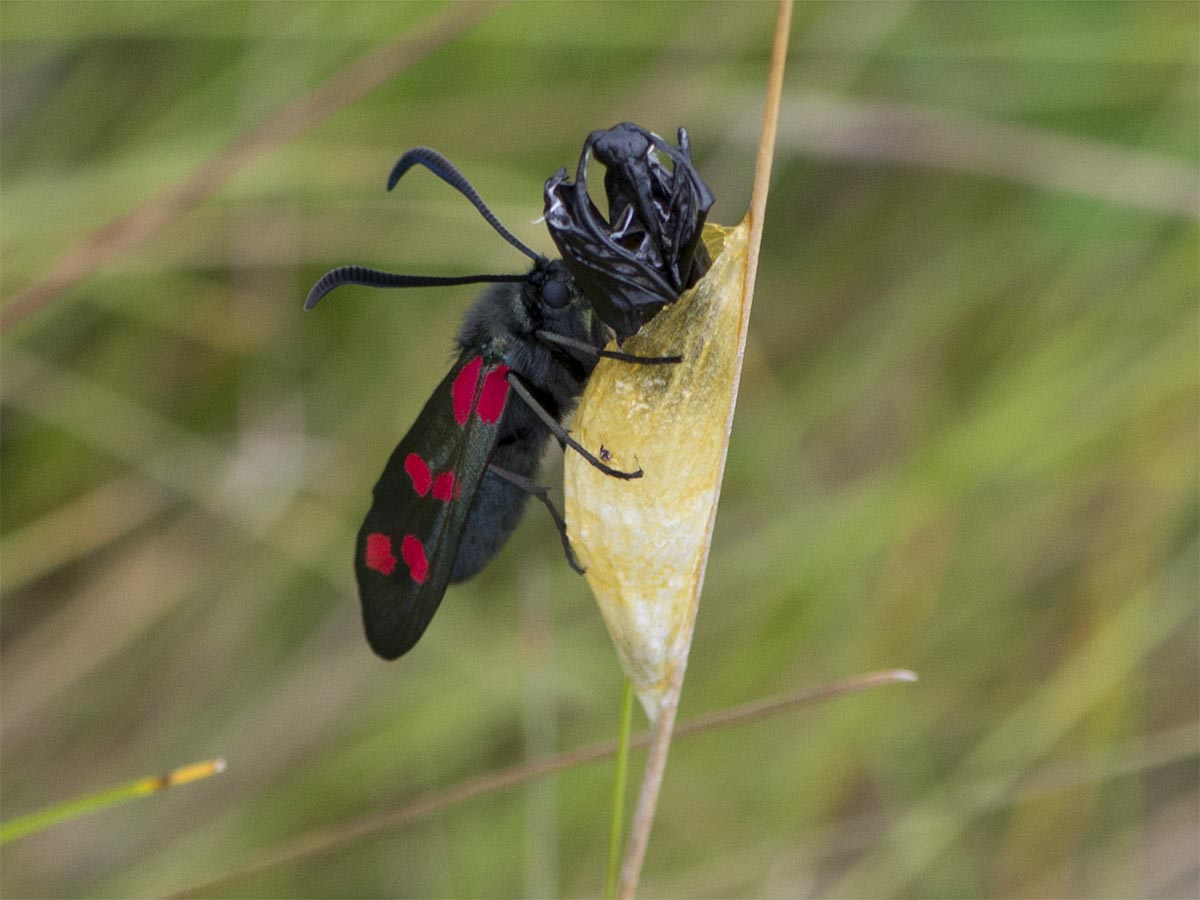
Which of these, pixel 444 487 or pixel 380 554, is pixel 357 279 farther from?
pixel 380 554

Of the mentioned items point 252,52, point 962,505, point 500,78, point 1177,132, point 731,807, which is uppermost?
point 252,52

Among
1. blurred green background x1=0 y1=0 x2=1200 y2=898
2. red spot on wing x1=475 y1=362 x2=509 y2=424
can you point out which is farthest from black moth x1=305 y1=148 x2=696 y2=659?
blurred green background x1=0 y1=0 x2=1200 y2=898

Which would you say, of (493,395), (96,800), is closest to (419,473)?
(493,395)

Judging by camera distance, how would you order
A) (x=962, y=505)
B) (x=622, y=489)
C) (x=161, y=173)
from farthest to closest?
1. (x=962, y=505)
2. (x=161, y=173)
3. (x=622, y=489)

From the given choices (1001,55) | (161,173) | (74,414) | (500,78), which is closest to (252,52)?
(161,173)

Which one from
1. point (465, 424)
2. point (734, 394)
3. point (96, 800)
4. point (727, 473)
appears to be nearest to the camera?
point (734, 394)

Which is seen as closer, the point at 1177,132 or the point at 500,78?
the point at 1177,132

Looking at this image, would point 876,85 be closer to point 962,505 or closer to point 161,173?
point 962,505
